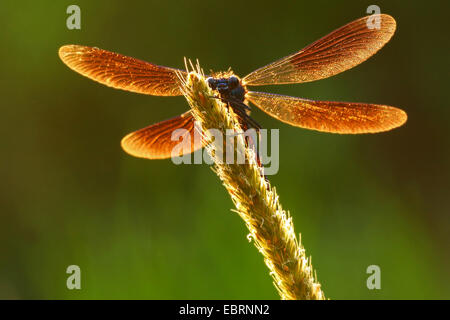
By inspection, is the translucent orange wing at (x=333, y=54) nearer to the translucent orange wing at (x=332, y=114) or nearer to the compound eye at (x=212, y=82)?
the translucent orange wing at (x=332, y=114)

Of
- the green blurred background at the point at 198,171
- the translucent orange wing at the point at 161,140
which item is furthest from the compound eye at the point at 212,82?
the green blurred background at the point at 198,171

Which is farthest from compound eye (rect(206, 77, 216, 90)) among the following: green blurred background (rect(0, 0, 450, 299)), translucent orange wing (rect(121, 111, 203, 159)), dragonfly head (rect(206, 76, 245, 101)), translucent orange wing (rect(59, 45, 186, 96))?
green blurred background (rect(0, 0, 450, 299))

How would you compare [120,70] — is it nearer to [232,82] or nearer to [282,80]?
[232,82]

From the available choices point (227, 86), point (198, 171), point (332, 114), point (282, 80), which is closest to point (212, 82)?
point (227, 86)

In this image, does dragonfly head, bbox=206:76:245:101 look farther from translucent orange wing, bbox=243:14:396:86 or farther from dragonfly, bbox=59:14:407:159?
translucent orange wing, bbox=243:14:396:86

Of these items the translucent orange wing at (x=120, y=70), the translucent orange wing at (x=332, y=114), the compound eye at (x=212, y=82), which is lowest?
the translucent orange wing at (x=332, y=114)

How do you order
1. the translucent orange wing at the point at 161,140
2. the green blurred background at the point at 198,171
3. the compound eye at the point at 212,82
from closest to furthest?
the compound eye at the point at 212,82
the translucent orange wing at the point at 161,140
the green blurred background at the point at 198,171

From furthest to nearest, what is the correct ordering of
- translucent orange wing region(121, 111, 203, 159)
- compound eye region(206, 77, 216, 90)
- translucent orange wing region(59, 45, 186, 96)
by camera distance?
translucent orange wing region(121, 111, 203, 159), translucent orange wing region(59, 45, 186, 96), compound eye region(206, 77, 216, 90)
